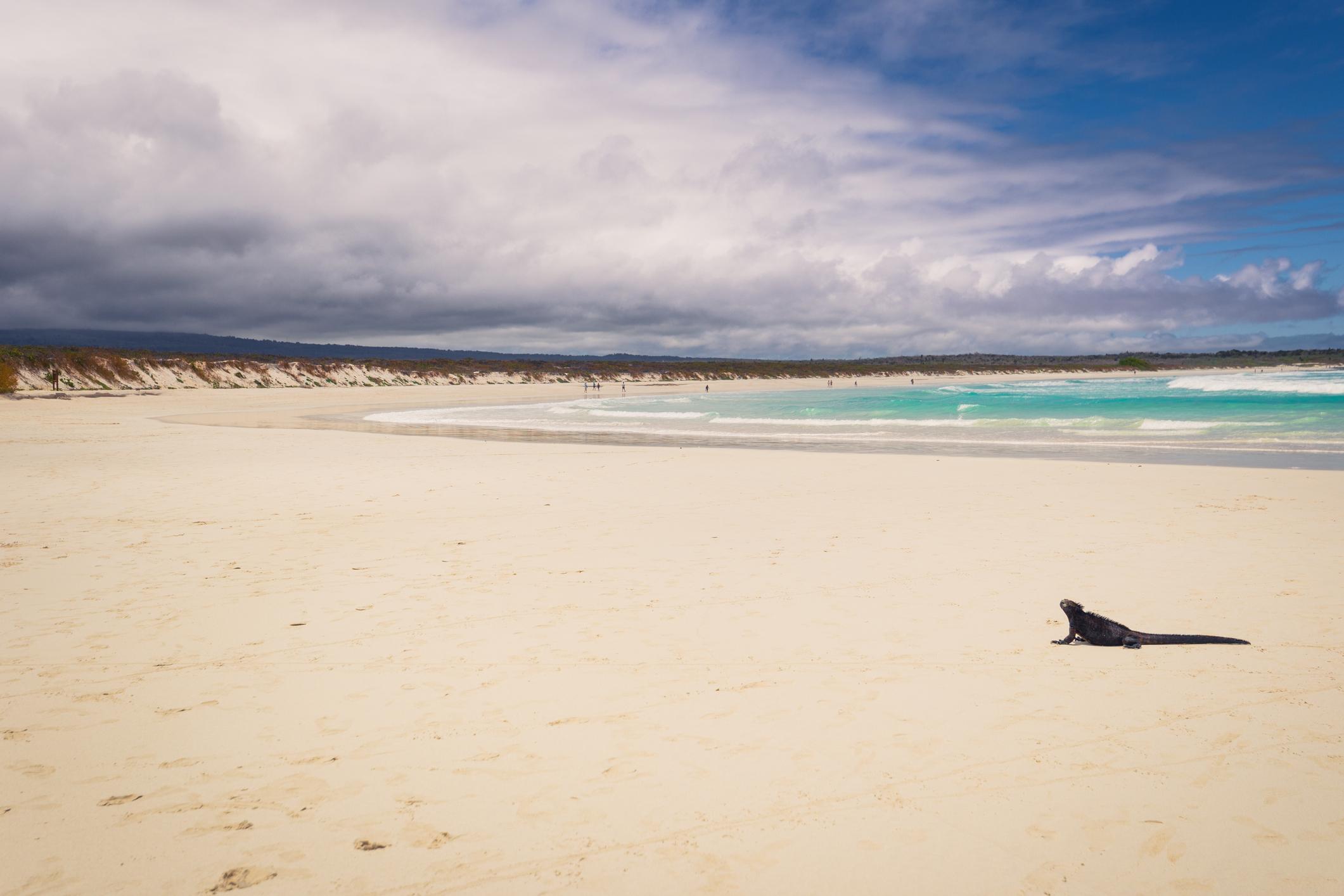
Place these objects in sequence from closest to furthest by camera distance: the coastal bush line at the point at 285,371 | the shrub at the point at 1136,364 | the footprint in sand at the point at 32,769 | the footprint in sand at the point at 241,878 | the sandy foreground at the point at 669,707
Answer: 1. the footprint in sand at the point at 241,878
2. the sandy foreground at the point at 669,707
3. the footprint in sand at the point at 32,769
4. the coastal bush line at the point at 285,371
5. the shrub at the point at 1136,364

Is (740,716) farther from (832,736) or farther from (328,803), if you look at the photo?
(328,803)

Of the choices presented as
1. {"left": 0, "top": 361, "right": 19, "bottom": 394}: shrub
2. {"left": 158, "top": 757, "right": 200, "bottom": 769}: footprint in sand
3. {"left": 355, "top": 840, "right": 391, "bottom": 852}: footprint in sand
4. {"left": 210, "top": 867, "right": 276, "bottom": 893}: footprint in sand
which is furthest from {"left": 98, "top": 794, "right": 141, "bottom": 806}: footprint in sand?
{"left": 0, "top": 361, "right": 19, "bottom": 394}: shrub


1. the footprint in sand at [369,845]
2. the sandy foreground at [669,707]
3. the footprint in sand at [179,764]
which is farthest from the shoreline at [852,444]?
the footprint in sand at [369,845]

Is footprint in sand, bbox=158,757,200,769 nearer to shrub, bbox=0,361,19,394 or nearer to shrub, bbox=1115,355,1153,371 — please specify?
shrub, bbox=0,361,19,394

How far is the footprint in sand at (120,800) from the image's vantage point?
358 centimetres

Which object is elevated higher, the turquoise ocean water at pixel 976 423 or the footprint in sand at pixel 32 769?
the turquoise ocean water at pixel 976 423

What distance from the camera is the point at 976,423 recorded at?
29609 mm

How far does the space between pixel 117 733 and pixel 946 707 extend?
188 inches

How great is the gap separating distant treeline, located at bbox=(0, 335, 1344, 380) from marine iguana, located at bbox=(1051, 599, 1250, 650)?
185ft

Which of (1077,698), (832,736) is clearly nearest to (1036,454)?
(1077,698)

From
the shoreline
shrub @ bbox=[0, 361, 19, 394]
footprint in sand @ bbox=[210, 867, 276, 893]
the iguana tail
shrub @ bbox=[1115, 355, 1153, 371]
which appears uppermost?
shrub @ bbox=[1115, 355, 1153, 371]

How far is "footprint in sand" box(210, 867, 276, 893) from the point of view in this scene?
3037 millimetres

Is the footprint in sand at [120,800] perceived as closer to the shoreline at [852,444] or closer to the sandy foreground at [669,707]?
the sandy foreground at [669,707]

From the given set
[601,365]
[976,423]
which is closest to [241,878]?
[976,423]
